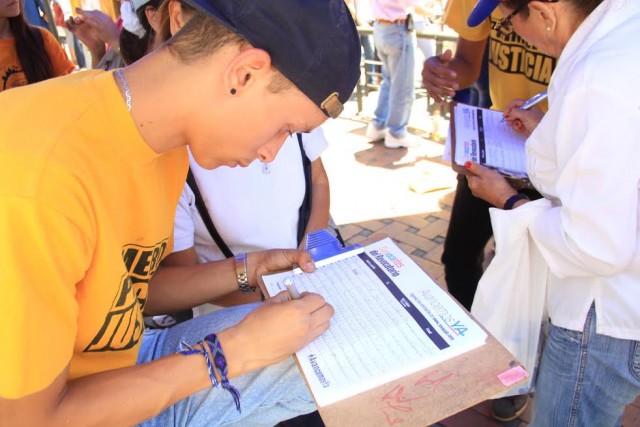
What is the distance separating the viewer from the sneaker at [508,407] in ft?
6.22

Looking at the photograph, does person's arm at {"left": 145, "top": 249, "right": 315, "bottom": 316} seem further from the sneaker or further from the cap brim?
the sneaker

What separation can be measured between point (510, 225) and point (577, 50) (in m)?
0.43

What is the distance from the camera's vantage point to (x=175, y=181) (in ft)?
3.95

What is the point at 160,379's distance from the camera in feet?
3.03

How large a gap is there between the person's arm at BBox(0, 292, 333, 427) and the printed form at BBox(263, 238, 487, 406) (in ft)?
0.17

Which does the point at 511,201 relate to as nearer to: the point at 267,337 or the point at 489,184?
the point at 489,184

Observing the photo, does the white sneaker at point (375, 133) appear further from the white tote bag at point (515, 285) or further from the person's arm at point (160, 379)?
the person's arm at point (160, 379)

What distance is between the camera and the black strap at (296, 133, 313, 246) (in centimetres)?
165

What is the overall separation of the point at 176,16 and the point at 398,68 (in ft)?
12.7

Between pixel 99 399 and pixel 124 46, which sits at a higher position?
pixel 124 46

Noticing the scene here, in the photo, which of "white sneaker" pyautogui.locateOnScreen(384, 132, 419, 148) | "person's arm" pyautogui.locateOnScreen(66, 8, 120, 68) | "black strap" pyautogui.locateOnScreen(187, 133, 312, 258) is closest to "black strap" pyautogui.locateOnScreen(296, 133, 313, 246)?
"black strap" pyautogui.locateOnScreen(187, 133, 312, 258)

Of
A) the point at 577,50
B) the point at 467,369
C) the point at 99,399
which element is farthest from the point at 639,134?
the point at 99,399

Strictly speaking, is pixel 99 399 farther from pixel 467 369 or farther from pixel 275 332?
pixel 467 369

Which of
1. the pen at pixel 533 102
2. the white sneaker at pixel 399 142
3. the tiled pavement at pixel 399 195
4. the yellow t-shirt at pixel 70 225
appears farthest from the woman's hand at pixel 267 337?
the white sneaker at pixel 399 142
